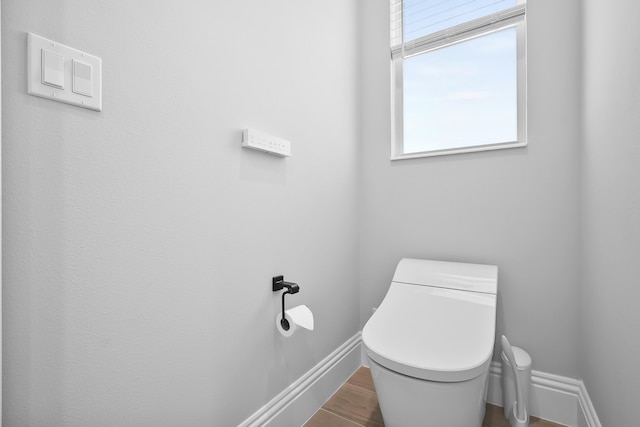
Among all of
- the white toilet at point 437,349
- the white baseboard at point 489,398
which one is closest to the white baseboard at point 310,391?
the white baseboard at point 489,398

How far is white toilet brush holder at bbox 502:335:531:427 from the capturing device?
1.17 m

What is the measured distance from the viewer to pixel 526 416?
1.17m

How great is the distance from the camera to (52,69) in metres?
0.58

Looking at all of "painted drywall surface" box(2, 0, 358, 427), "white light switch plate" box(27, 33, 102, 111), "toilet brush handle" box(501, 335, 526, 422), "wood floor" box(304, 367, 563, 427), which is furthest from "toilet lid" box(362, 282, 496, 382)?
"white light switch plate" box(27, 33, 102, 111)

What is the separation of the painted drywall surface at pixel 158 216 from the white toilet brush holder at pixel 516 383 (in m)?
0.85

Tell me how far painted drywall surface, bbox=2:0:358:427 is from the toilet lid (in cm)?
39

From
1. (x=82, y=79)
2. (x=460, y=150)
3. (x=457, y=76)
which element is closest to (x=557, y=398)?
(x=460, y=150)

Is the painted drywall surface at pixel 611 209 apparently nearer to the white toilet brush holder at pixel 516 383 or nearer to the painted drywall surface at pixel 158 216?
the white toilet brush holder at pixel 516 383

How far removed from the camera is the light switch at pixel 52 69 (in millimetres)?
572

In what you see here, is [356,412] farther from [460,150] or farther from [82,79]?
[82,79]

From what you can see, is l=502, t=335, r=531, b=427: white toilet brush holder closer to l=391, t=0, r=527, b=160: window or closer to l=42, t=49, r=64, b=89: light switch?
l=391, t=0, r=527, b=160: window

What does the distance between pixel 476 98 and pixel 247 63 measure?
1206 millimetres

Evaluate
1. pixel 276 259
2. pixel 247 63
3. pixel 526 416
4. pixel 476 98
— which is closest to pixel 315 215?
pixel 276 259

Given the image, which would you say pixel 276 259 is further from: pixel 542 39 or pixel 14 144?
pixel 542 39
